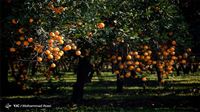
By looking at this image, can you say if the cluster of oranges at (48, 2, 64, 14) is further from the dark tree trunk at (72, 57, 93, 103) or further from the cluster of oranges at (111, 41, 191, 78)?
the dark tree trunk at (72, 57, 93, 103)

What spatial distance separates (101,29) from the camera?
7941 millimetres

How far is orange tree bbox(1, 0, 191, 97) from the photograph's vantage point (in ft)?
21.3

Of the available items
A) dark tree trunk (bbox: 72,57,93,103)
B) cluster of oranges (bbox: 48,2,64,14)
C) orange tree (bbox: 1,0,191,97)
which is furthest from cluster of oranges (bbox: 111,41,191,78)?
dark tree trunk (bbox: 72,57,93,103)

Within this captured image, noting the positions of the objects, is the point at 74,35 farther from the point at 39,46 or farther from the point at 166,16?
the point at 166,16

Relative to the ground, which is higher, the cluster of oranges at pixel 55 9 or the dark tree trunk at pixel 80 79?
the cluster of oranges at pixel 55 9

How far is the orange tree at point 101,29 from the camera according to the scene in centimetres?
650

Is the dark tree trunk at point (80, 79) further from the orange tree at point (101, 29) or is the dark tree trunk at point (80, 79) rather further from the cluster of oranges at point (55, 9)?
the cluster of oranges at point (55, 9)

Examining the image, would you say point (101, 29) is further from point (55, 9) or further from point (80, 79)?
point (80, 79)

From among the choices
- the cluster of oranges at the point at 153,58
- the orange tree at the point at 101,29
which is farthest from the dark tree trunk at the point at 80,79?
the cluster of oranges at the point at 153,58

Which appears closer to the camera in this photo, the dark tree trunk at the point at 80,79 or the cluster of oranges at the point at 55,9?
the cluster of oranges at the point at 55,9

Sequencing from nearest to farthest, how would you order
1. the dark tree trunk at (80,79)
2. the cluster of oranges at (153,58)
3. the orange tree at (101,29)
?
1. the orange tree at (101,29)
2. the cluster of oranges at (153,58)
3. the dark tree trunk at (80,79)

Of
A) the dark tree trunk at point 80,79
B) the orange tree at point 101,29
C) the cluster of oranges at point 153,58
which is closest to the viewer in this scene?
the orange tree at point 101,29

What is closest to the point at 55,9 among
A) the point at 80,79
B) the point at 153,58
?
the point at 153,58

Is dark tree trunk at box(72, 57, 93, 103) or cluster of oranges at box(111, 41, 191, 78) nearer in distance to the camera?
cluster of oranges at box(111, 41, 191, 78)
